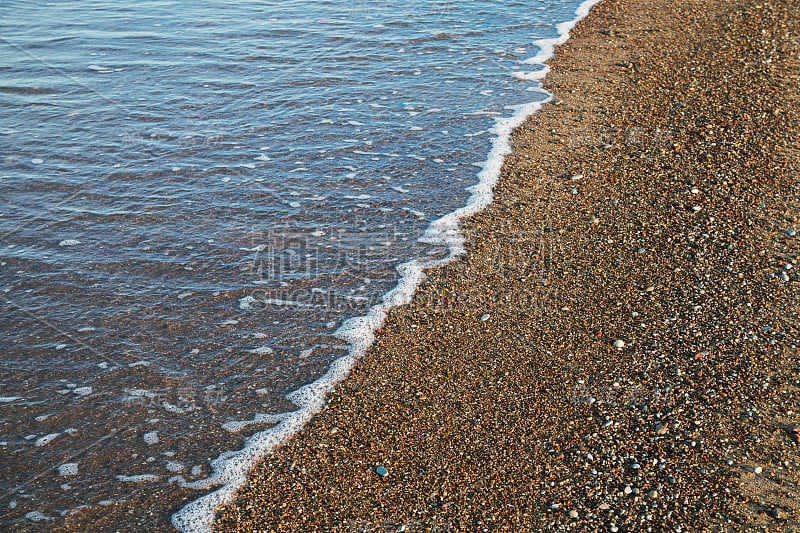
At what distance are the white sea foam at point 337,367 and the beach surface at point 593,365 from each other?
4.2 inches

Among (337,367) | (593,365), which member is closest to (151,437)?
(337,367)

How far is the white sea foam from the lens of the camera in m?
3.89

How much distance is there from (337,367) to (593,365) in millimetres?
1955

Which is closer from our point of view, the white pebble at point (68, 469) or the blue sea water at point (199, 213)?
the white pebble at point (68, 469)

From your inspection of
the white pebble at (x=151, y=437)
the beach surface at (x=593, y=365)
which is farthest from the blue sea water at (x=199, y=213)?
the beach surface at (x=593, y=365)

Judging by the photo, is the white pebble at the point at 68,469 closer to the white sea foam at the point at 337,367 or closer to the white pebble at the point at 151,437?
the white pebble at the point at 151,437

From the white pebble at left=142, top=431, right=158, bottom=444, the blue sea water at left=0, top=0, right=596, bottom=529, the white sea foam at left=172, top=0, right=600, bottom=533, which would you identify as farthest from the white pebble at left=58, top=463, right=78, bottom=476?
the white sea foam at left=172, top=0, right=600, bottom=533

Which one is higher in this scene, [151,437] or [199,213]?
[199,213]

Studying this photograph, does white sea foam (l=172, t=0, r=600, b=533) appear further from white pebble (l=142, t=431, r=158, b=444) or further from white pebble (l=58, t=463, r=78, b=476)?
white pebble (l=58, t=463, r=78, b=476)

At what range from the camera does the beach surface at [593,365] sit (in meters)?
3.76

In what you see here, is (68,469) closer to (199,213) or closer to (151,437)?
(151,437)

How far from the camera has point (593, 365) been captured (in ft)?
15.5

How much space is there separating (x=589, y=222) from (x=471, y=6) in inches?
368

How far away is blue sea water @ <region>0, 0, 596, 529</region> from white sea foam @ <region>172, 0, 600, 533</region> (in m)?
0.04
